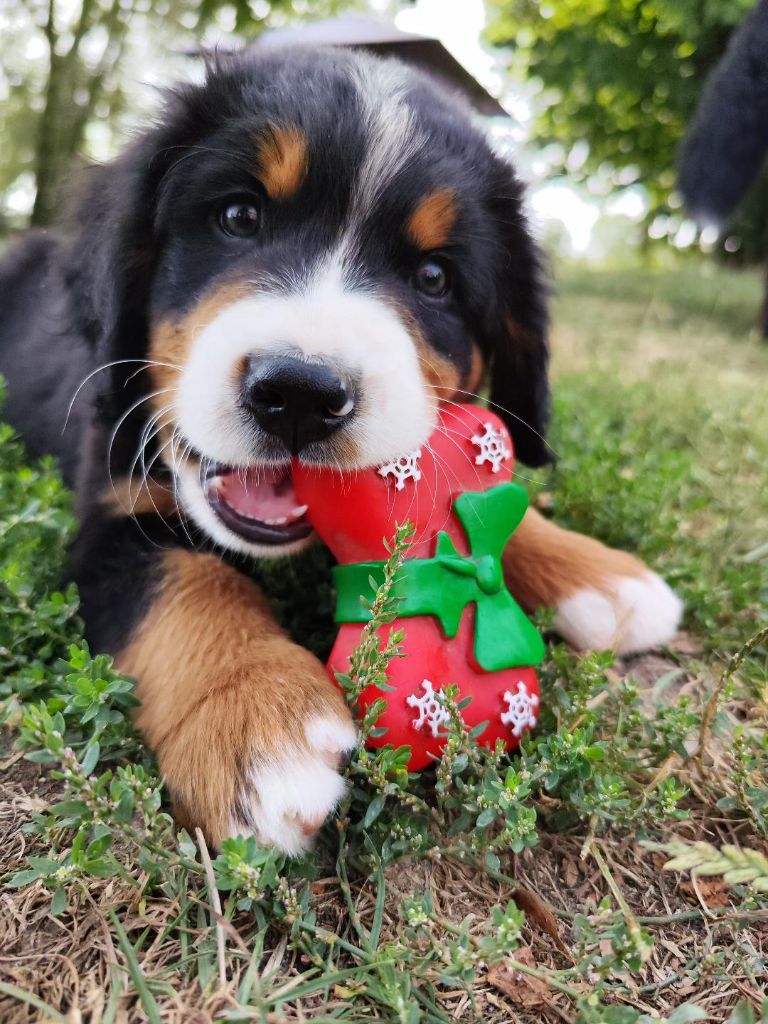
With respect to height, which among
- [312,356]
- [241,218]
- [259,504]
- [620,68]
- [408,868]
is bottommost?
[408,868]

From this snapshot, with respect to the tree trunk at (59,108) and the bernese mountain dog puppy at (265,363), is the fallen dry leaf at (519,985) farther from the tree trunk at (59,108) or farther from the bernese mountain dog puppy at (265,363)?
the tree trunk at (59,108)

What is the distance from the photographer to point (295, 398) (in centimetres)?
160

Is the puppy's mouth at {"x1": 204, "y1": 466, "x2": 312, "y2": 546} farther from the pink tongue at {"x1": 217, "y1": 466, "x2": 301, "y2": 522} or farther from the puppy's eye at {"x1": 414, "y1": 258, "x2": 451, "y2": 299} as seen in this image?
the puppy's eye at {"x1": 414, "y1": 258, "x2": 451, "y2": 299}

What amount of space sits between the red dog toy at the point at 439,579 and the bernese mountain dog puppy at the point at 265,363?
2.8 inches

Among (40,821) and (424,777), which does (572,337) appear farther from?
(40,821)

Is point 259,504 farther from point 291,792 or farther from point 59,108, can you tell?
point 59,108

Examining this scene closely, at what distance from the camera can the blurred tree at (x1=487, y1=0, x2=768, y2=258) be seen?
865 cm

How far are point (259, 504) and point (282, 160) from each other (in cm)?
78

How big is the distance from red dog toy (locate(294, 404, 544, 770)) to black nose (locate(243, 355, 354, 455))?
0.11m

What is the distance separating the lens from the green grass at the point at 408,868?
1188 millimetres

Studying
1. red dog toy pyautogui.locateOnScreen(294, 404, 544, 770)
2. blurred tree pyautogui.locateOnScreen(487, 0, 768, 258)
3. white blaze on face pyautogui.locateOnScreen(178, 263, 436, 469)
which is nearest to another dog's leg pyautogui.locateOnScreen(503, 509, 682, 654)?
red dog toy pyautogui.locateOnScreen(294, 404, 544, 770)

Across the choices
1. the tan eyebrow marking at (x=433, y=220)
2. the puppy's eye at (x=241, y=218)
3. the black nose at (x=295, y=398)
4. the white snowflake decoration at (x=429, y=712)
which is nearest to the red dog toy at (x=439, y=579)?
the white snowflake decoration at (x=429, y=712)

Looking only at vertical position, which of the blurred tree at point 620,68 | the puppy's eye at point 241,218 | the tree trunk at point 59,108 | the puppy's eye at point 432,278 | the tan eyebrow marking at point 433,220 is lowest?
the tree trunk at point 59,108

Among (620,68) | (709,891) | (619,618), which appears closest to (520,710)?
(709,891)
